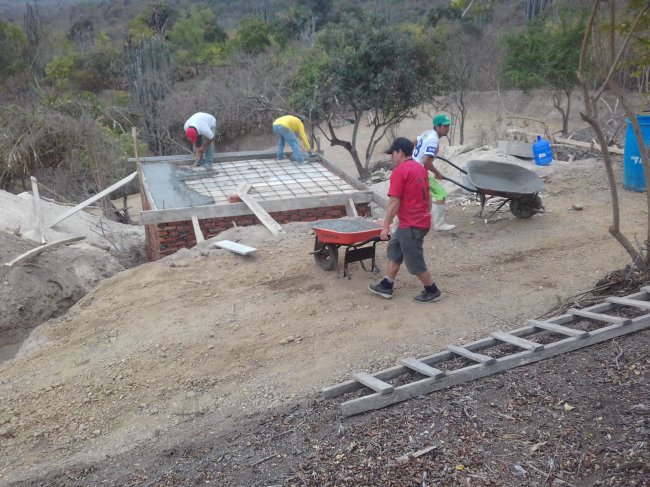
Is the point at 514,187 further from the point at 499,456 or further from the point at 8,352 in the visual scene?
the point at 8,352

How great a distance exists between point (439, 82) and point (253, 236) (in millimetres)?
11610

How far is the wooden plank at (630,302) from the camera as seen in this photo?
5038 mm

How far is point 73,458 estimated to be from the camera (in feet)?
15.9

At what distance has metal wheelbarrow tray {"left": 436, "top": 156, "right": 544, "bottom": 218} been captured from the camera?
27.9 feet

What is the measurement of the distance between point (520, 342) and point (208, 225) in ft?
20.4

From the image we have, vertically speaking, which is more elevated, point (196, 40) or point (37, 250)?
point (196, 40)

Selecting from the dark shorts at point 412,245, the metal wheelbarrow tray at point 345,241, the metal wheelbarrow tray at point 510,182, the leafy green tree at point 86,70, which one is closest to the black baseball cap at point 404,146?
the dark shorts at point 412,245

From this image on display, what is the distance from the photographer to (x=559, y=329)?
5.00m

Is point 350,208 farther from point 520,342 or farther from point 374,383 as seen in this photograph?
point 374,383

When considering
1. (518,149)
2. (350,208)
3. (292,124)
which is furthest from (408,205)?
(518,149)

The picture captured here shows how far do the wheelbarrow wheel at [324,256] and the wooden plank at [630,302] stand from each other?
2931mm

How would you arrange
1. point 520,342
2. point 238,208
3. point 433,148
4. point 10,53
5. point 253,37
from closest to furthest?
point 520,342 < point 433,148 < point 238,208 < point 10,53 < point 253,37

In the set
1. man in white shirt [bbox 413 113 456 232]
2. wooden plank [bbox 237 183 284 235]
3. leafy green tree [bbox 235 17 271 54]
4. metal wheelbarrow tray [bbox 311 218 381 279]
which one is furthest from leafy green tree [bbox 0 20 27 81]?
man in white shirt [bbox 413 113 456 232]

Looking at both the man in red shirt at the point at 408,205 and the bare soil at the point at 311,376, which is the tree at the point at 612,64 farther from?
the man in red shirt at the point at 408,205
